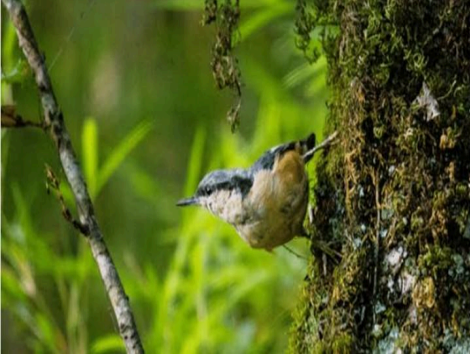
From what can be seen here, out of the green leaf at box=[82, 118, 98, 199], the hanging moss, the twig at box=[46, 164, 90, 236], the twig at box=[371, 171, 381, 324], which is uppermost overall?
the green leaf at box=[82, 118, 98, 199]

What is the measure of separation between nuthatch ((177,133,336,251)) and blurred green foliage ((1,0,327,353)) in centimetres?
82

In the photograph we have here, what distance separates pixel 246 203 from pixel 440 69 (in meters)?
0.55

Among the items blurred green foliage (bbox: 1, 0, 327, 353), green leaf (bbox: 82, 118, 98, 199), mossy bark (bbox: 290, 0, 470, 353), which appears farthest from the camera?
blurred green foliage (bbox: 1, 0, 327, 353)

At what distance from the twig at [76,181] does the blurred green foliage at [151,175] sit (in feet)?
2.16

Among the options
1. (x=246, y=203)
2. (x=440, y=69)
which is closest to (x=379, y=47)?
(x=440, y=69)

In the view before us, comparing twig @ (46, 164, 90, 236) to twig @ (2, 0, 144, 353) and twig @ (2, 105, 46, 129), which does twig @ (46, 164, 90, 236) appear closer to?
twig @ (2, 0, 144, 353)

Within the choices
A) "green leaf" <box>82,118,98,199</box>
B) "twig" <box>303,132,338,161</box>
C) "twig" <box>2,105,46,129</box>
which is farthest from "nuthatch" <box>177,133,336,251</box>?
"green leaf" <box>82,118,98,199</box>

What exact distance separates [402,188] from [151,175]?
4624 mm

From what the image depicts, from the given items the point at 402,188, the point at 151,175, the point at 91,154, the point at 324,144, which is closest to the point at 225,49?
the point at 324,144

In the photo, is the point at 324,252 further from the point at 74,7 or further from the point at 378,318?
the point at 74,7

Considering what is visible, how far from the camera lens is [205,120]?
7105 millimetres

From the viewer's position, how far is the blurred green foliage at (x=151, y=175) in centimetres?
414

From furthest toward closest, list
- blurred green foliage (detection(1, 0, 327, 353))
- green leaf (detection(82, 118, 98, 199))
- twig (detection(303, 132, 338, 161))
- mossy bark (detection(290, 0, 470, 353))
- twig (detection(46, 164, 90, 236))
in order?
1. blurred green foliage (detection(1, 0, 327, 353))
2. green leaf (detection(82, 118, 98, 199))
3. twig (detection(303, 132, 338, 161))
4. twig (detection(46, 164, 90, 236))
5. mossy bark (detection(290, 0, 470, 353))

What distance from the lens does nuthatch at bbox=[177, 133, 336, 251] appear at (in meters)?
2.79
